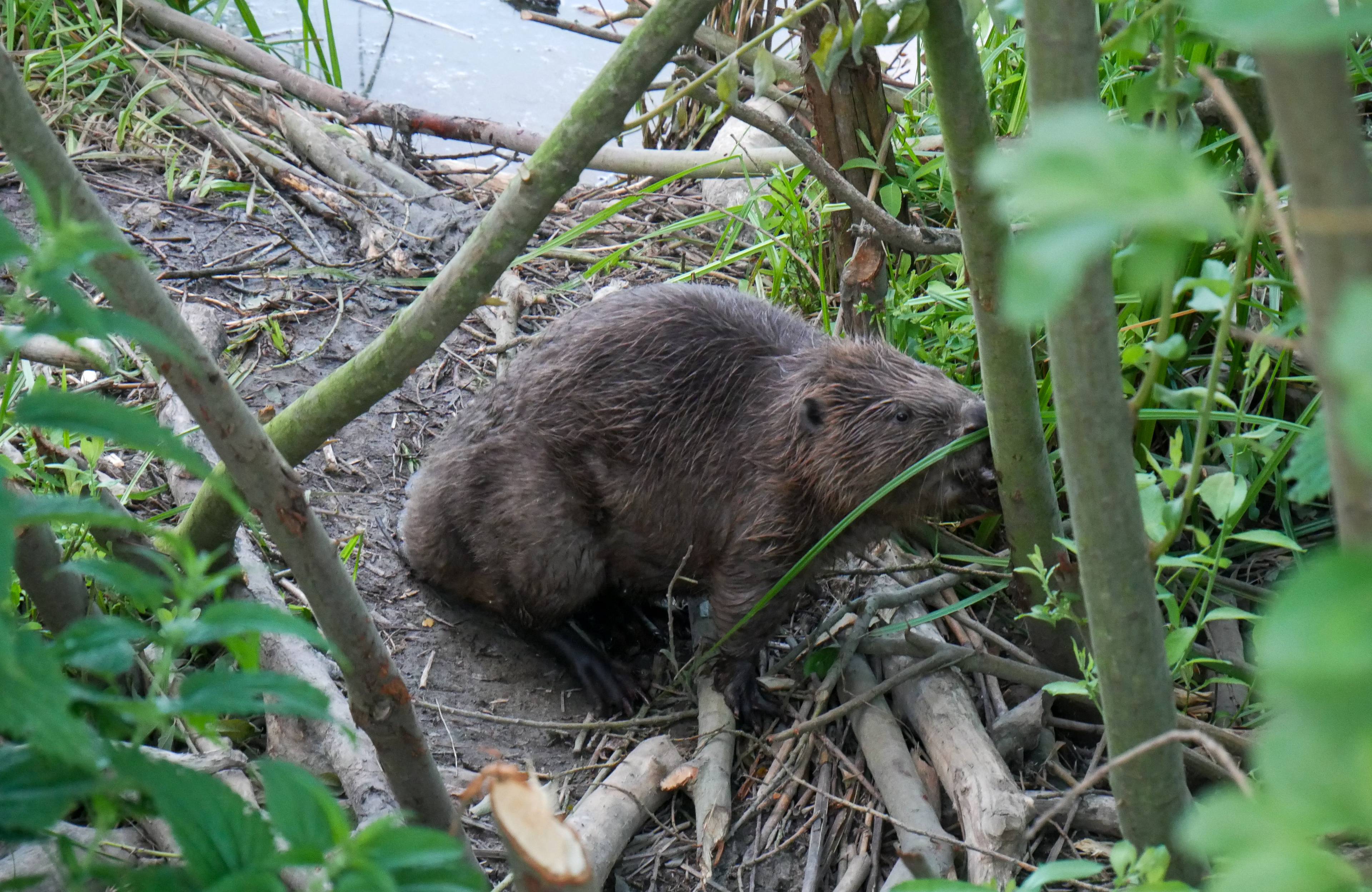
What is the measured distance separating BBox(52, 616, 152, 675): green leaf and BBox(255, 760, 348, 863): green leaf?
0.17m

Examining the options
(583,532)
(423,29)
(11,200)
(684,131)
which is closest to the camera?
(583,532)

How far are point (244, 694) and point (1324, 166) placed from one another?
3.14 feet

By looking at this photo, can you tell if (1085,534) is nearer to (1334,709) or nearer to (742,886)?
(1334,709)

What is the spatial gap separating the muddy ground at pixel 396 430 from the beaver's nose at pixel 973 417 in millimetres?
1081

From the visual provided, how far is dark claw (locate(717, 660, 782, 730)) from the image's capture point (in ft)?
11.0

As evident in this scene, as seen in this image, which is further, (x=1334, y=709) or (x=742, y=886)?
(x=742, y=886)

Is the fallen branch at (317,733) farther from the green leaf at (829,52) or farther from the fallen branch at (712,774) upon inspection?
the green leaf at (829,52)

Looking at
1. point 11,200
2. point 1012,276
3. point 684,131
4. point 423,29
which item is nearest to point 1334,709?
point 1012,276

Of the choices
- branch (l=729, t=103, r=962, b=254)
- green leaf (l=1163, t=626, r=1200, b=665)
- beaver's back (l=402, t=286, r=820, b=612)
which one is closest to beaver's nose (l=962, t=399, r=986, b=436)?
branch (l=729, t=103, r=962, b=254)

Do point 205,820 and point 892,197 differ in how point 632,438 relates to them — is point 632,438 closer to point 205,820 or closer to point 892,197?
point 892,197

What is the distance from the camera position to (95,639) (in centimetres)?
107

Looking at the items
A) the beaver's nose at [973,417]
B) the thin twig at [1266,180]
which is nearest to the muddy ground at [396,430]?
the beaver's nose at [973,417]

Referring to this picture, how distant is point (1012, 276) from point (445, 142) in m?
6.79

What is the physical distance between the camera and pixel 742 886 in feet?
9.37
